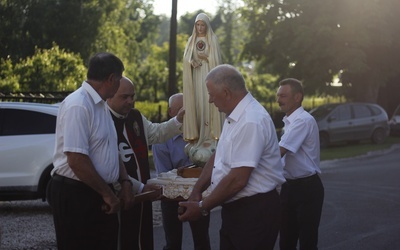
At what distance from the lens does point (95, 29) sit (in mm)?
39375

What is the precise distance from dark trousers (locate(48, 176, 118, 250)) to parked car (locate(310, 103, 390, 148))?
71.5 feet

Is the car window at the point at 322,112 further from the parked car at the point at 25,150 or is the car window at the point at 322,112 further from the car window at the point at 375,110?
the parked car at the point at 25,150

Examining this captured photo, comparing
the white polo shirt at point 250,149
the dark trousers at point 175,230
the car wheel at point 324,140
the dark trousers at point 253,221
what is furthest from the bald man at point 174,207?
the car wheel at point 324,140

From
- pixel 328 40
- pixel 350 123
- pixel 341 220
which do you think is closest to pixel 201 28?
pixel 341 220

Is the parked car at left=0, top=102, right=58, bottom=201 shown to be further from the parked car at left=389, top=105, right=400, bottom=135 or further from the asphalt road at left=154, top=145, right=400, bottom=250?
the parked car at left=389, top=105, right=400, bottom=135

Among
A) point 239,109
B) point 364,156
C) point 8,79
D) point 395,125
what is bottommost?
point 395,125

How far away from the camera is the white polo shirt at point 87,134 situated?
523 cm

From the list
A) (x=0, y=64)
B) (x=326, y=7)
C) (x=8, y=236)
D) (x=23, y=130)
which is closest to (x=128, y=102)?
(x=8, y=236)

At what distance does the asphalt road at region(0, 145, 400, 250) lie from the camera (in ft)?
34.0

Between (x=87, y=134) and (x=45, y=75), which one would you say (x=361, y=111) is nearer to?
(x=45, y=75)

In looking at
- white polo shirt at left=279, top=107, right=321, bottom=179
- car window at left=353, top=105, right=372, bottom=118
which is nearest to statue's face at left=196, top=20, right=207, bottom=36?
white polo shirt at left=279, top=107, right=321, bottom=179

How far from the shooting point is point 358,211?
13.4m

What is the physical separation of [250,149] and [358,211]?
338 inches

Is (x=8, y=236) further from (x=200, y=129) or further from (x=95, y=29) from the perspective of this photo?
(x=95, y=29)
